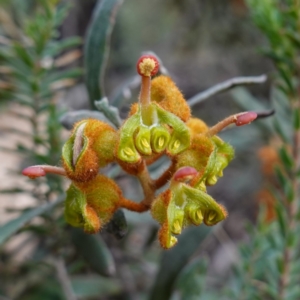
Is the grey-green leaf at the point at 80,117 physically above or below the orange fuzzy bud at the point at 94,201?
above

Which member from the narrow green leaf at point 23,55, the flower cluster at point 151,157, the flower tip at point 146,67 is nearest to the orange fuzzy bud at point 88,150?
the flower cluster at point 151,157

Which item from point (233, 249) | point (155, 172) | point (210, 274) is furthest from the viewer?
point (233, 249)

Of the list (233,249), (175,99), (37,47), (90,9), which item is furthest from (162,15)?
(175,99)

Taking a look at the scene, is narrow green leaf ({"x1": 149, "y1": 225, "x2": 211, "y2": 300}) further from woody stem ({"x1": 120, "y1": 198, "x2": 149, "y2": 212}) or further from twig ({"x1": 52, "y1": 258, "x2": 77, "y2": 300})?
woody stem ({"x1": 120, "y1": 198, "x2": 149, "y2": 212})

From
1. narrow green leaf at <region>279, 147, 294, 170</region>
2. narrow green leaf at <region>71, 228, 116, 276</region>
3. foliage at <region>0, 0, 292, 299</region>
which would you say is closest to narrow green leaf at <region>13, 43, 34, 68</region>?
foliage at <region>0, 0, 292, 299</region>

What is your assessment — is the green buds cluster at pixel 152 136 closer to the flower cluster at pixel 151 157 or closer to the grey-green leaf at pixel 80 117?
the flower cluster at pixel 151 157

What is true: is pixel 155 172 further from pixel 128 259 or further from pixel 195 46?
pixel 195 46
